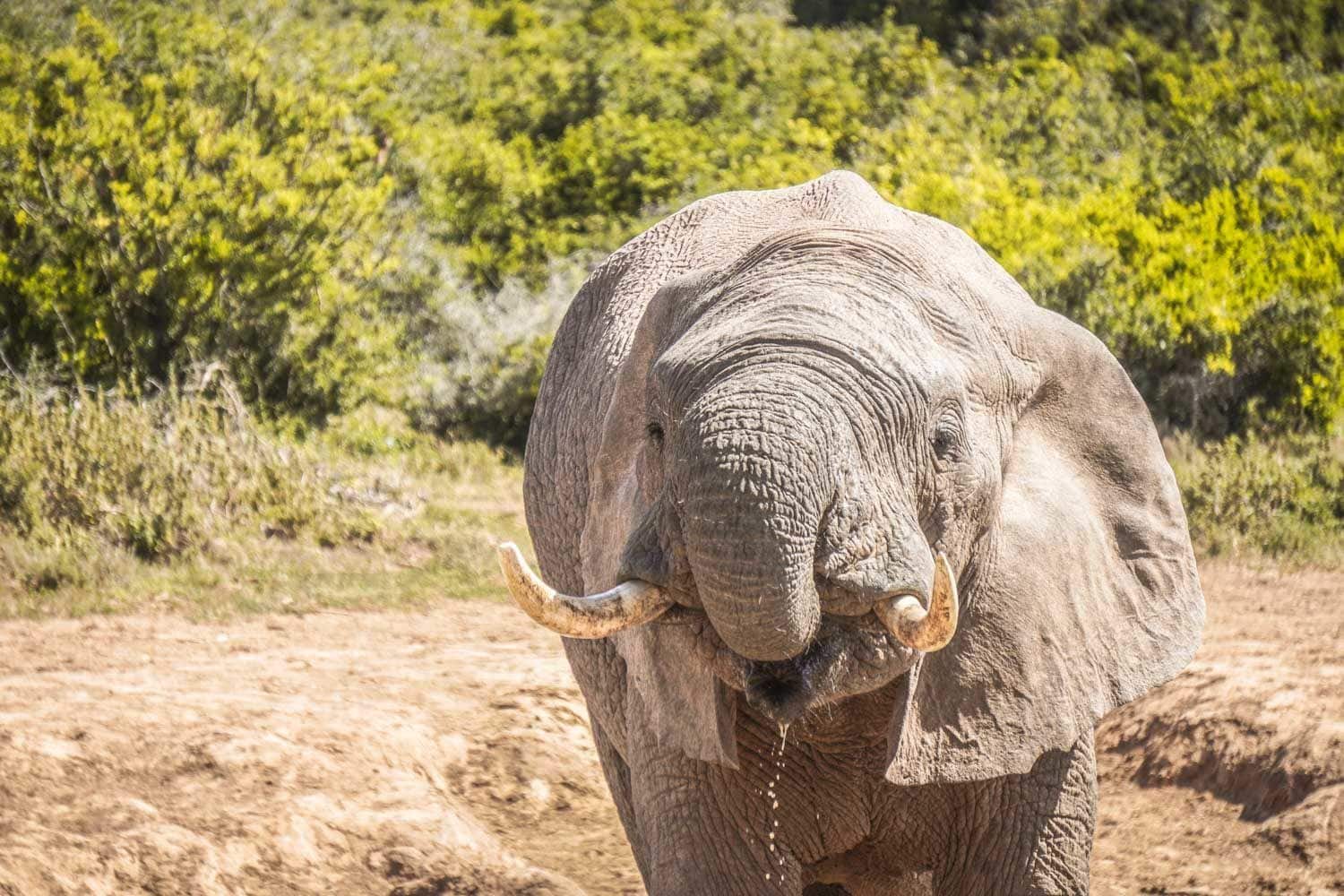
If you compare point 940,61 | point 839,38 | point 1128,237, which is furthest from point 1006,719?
point 839,38

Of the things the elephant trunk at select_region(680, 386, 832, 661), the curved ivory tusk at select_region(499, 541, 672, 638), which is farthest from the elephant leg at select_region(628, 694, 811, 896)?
the elephant trunk at select_region(680, 386, 832, 661)

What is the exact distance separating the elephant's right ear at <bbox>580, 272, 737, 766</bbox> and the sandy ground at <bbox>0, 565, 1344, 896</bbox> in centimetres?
192

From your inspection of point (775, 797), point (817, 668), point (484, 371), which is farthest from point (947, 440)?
point (484, 371)

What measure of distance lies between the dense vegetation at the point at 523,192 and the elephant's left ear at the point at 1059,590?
5.05 m

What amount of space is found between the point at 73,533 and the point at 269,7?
5501 mm

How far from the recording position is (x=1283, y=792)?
5336mm

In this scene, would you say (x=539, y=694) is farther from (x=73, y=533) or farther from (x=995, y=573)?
(x=995, y=573)

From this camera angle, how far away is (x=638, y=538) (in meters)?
2.91

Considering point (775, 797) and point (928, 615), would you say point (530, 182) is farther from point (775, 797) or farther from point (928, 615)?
point (928, 615)

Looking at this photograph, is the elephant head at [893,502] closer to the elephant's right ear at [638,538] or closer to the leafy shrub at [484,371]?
the elephant's right ear at [638,538]

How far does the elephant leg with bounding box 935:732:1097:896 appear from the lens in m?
3.51

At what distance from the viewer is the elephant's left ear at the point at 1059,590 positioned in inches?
127

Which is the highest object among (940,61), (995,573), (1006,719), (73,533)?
(940,61)

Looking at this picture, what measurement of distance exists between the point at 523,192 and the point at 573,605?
1078 centimetres
